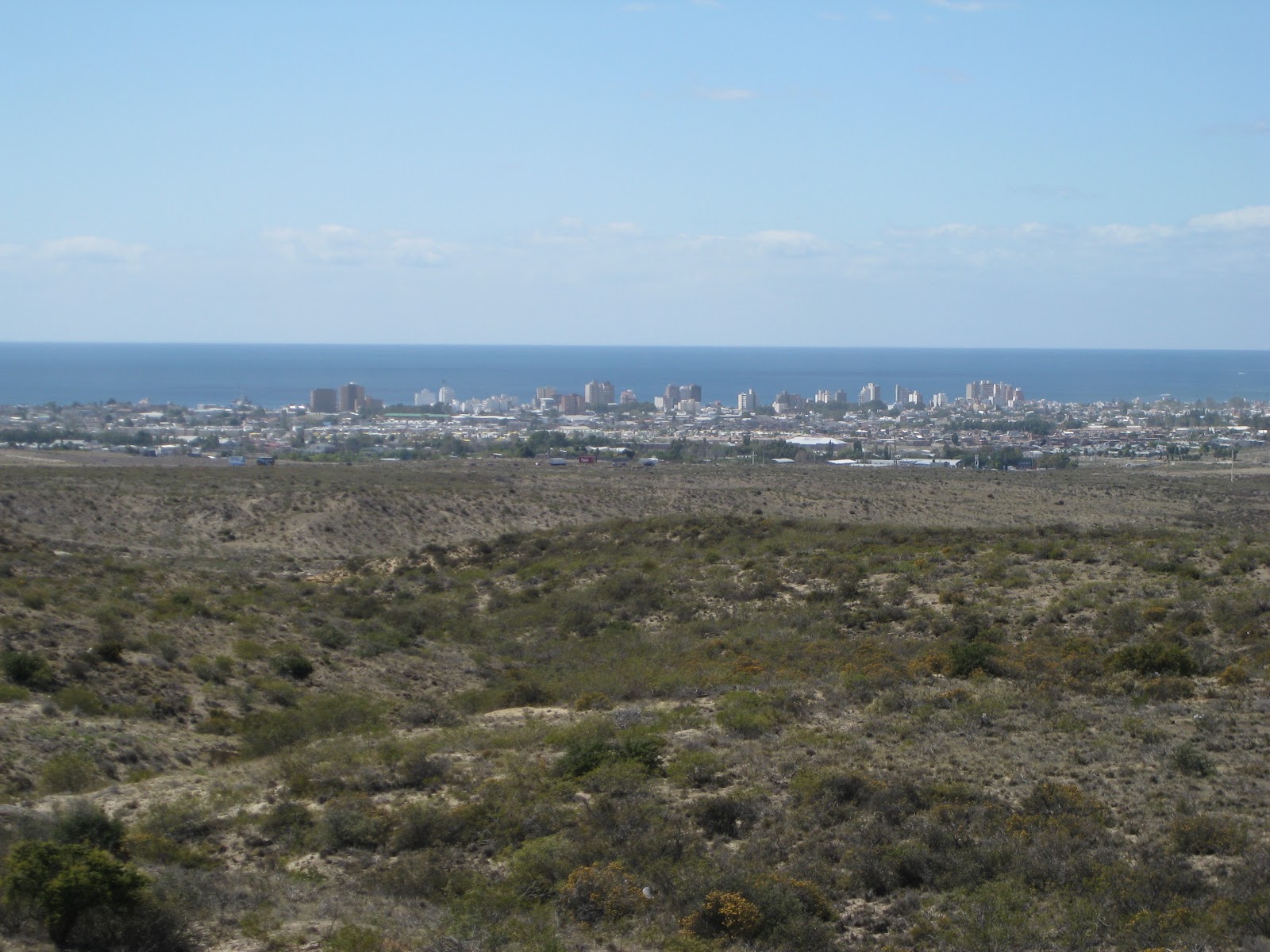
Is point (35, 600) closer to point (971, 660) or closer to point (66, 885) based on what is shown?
point (66, 885)

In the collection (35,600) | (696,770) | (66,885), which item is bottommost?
(696,770)

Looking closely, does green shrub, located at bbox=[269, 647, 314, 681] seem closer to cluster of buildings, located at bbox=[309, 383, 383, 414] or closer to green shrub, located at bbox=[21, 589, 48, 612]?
green shrub, located at bbox=[21, 589, 48, 612]

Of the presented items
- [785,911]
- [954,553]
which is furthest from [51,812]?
[954,553]

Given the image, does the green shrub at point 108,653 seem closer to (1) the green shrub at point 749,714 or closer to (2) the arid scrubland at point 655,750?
(2) the arid scrubland at point 655,750

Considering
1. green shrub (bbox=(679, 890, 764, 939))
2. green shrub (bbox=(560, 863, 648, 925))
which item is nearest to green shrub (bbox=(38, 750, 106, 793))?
green shrub (bbox=(560, 863, 648, 925))

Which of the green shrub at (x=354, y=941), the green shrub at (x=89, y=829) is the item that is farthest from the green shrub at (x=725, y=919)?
the green shrub at (x=89, y=829)

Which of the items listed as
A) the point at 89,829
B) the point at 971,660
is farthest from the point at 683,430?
the point at 89,829
